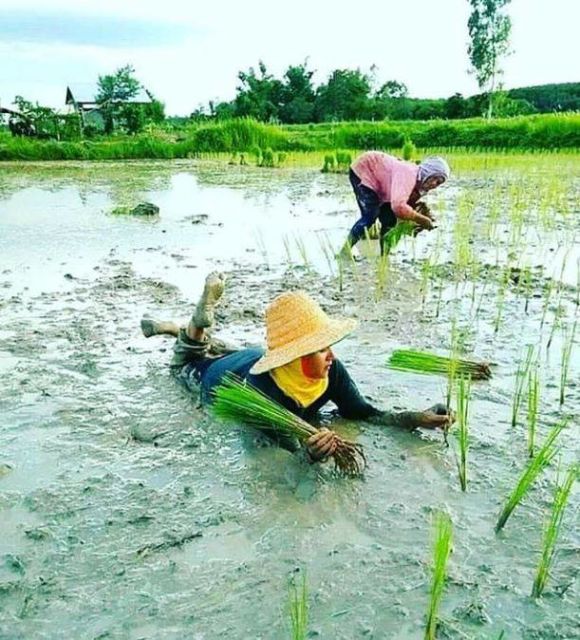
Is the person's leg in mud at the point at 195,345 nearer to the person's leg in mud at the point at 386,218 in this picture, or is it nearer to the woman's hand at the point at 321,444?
the woman's hand at the point at 321,444

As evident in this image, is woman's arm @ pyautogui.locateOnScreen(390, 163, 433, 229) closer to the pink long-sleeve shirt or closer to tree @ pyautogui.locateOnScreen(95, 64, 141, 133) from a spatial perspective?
the pink long-sleeve shirt

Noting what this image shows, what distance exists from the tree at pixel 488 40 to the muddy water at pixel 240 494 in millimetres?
29674

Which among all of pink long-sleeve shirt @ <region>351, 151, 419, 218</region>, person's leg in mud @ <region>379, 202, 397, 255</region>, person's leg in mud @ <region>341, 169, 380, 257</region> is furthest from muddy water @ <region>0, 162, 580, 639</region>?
person's leg in mud @ <region>379, 202, 397, 255</region>

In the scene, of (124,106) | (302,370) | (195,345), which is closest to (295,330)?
(302,370)

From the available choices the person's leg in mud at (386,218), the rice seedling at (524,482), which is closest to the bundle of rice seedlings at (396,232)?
the person's leg in mud at (386,218)

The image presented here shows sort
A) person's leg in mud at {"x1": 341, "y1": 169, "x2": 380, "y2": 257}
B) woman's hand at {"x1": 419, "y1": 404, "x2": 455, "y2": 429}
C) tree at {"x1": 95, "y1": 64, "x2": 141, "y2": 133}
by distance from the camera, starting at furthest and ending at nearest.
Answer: tree at {"x1": 95, "y1": 64, "x2": 141, "y2": 133} → person's leg in mud at {"x1": 341, "y1": 169, "x2": 380, "y2": 257} → woman's hand at {"x1": 419, "y1": 404, "x2": 455, "y2": 429}

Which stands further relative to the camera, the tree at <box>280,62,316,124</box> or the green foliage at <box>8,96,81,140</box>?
the tree at <box>280,62,316,124</box>

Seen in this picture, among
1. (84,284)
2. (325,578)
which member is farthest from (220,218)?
(325,578)

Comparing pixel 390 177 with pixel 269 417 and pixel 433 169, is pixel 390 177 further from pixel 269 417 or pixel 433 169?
pixel 269 417

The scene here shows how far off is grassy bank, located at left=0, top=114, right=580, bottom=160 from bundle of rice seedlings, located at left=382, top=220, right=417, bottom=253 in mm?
12328

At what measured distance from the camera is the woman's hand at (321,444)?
235cm

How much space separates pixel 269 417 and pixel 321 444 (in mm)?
193

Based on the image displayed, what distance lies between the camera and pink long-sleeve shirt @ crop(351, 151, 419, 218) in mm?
5414

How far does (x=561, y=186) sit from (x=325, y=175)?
17.5ft
